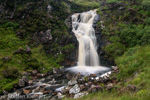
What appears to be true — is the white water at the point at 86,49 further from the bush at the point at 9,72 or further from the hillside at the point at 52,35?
the bush at the point at 9,72

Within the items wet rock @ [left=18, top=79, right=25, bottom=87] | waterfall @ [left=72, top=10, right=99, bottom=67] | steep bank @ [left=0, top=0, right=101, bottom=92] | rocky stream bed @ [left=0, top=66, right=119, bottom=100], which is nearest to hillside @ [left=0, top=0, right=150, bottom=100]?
steep bank @ [left=0, top=0, right=101, bottom=92]

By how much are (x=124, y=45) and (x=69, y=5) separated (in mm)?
28290

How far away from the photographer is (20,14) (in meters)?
26.3

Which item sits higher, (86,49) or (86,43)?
(86,43)

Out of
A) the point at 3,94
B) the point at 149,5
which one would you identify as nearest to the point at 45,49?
the point at 3,94

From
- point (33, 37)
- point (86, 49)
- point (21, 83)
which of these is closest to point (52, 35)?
point (33, 37)

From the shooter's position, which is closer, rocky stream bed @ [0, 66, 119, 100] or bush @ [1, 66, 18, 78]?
rocky stream bed @ [0, 66, 119, 100]

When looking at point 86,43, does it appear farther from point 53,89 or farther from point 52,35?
point 53,89

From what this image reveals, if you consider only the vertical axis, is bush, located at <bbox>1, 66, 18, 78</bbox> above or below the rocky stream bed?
above

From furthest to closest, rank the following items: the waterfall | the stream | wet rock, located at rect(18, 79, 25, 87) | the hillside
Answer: the waterfall, the hillside, wet rock, located at rect(18, 79, 25, 87), the stream

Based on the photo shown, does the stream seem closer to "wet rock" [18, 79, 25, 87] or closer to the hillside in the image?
"wet rock" [18, 79, 25, 87]

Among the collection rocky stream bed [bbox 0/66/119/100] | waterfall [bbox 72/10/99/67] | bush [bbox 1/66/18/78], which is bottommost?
rocky stream bed [bbox 0/66/119/100]

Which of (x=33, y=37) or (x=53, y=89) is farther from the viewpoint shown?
(x=33, y=37)

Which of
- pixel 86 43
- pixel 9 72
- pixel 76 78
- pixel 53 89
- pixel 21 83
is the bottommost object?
pixel 53 89
